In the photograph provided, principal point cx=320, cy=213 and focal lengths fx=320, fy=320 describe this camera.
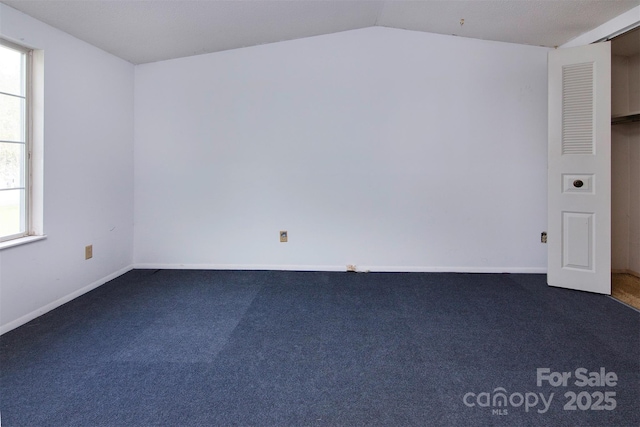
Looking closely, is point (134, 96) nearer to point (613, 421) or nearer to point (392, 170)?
point (392, 170)

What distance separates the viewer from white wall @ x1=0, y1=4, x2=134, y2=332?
2.23 m

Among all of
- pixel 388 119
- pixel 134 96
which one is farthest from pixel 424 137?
pixel 134 96

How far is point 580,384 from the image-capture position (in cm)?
158

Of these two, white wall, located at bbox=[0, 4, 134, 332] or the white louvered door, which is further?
the white louvered door

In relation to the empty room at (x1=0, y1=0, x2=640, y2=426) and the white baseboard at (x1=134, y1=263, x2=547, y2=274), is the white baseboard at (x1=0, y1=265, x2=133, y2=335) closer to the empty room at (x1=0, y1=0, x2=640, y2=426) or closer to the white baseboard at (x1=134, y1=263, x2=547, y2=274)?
the empty room at (x1=0, y1=0, x2=640, y2=426)

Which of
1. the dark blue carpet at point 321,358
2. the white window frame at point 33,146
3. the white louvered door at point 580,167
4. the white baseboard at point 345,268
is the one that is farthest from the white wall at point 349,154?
the white window frame at point 33,146

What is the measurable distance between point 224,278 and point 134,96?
216 cm

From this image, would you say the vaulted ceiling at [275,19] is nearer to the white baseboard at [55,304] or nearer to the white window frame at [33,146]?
the white window frame at [33,146]

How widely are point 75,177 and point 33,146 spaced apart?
37 cm

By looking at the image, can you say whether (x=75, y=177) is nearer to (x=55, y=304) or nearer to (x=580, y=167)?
(x=55, y=304)

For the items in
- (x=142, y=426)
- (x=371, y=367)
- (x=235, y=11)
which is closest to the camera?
(x=142, y=426)

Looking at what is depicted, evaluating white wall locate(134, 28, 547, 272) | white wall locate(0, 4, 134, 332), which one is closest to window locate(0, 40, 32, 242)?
white wall locate(0, 4, 134, 332)

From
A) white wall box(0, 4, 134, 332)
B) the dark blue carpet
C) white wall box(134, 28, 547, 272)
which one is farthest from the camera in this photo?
white wall box(134, 28, 547, 272)

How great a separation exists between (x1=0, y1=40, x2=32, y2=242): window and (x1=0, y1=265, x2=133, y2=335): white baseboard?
0.56 meters
